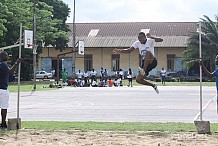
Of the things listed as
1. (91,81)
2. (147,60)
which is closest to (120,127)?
(147,60)

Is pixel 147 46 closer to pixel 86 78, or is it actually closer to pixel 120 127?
pixel 120 127

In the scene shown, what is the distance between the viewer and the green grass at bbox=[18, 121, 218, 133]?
533 inches

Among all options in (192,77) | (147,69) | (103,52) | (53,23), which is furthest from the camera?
(103,52)

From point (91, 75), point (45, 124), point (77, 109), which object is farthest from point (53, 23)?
point (45, 124)

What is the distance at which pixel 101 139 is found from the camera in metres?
12.0

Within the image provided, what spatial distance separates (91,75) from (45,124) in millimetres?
29003

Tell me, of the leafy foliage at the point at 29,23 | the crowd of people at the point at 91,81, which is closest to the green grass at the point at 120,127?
the leafy foliage at the point at 29,23

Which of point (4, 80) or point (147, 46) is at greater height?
point (147, 46)

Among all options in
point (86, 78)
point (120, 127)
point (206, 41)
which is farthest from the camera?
point (206, 41)

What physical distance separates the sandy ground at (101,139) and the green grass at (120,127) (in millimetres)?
713

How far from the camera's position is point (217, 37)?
185 ft

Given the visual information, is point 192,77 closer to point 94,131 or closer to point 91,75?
point 91,75

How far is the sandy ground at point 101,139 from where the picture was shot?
37.7 ft

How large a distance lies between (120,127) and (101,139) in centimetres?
213
